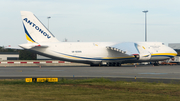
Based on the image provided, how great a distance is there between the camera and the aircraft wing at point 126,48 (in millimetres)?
44562

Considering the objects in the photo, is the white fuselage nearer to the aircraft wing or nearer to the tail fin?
the aircraft wing

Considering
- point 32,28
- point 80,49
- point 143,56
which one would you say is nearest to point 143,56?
point 143,56

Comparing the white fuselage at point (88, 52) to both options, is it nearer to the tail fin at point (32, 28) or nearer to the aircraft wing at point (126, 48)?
the aircraft wing at point (126, 48)

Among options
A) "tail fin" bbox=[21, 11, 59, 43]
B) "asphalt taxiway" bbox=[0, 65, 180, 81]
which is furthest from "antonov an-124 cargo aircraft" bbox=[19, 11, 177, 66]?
"asphalt taxiway" bbox=[0, 65, 180, 81]

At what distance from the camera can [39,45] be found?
43750 mm

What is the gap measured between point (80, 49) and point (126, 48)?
8374 millimetres

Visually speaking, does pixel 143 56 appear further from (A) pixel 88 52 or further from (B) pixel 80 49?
(B) pixel 80 49

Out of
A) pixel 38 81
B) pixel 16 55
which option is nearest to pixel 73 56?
pixel 38 81

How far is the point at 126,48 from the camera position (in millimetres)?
45906

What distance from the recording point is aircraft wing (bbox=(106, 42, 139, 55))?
44.6 m

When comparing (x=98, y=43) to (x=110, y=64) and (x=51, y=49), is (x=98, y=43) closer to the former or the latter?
(x=110, y=64)

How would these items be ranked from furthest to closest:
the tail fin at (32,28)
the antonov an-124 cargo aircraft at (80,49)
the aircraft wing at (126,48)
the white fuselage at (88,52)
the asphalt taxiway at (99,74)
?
the white fuselage at (88,52)
the aircraft wing at (126,48)
the antonov an-124 cargo aircraft at (80,49)
the tail fin at (32,28)
the asphalt taxiway at (99,74)

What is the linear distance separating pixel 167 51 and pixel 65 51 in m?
20.7

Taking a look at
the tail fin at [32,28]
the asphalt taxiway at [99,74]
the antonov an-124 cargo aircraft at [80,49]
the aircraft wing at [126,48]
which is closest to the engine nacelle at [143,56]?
the antonov an-124 cargo aircraft at [80,49]
